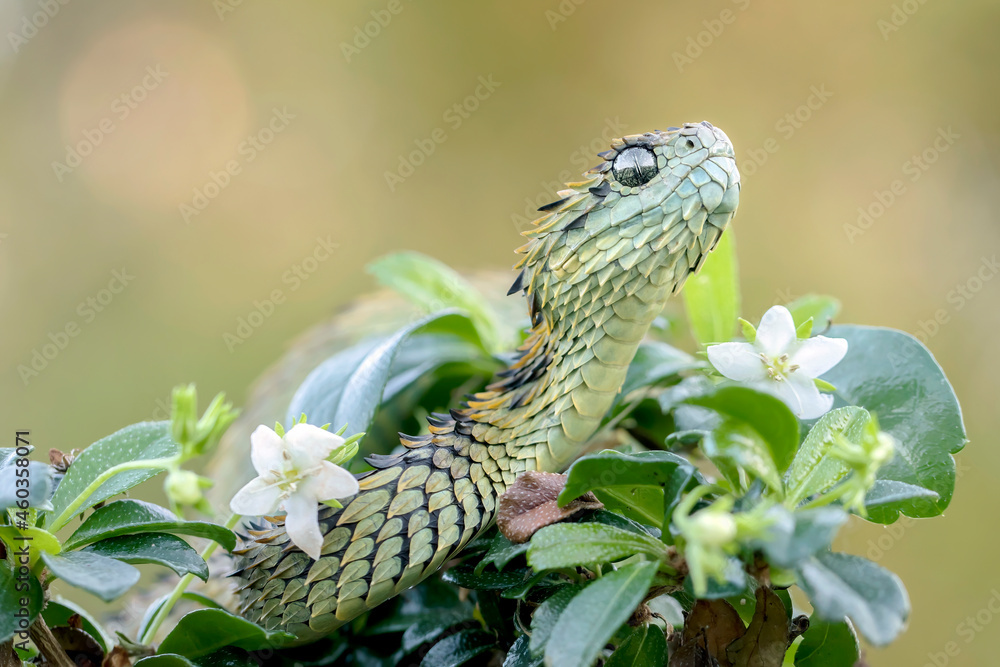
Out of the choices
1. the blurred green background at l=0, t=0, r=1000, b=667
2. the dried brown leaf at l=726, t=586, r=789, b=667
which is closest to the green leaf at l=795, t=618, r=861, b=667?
the dried brown leaf at l=726, t=586, r=789, b=667

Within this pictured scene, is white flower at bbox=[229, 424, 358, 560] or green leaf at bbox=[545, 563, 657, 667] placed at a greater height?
green leaf at bbox=[545, 563, 657, 667]

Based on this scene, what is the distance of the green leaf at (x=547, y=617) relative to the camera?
14.0 inches

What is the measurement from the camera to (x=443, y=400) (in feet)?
2.48

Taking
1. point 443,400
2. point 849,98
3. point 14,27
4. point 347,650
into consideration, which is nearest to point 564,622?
point 347,650

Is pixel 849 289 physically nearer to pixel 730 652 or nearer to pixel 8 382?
pixel 730 652

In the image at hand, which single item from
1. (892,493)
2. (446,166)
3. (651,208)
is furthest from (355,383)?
(446,166)

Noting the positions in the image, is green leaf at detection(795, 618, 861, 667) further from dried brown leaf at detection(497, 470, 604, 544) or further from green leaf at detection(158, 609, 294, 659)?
green leaf at detection(158, 609, 294, 659)

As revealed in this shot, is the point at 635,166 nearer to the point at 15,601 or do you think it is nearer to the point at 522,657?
the point at 522,657

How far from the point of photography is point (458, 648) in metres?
0.48

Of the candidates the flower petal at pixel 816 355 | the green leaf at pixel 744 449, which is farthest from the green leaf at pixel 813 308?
the green leaf at pixel 744 449

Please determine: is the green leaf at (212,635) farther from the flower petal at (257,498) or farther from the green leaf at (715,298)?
the green leaf at (715,298)

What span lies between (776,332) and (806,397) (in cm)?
4

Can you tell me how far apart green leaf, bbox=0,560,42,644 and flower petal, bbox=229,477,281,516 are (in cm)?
11

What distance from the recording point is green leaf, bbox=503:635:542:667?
40 centimetres
